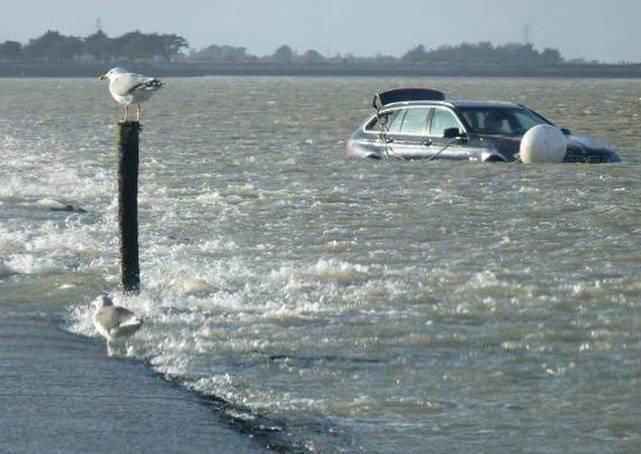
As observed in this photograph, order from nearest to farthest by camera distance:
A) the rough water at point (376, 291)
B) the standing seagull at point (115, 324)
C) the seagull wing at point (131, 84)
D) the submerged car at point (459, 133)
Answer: the rough water at point (376, 291)
the standing seagull at point (115, 324)
the seagull wing at point (131, 84)
the submerged car at point (459, 133)

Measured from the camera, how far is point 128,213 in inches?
596

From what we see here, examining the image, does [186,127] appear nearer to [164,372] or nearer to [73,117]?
[73,117]

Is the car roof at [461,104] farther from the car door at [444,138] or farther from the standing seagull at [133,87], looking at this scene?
the standing seagull at [133,87]

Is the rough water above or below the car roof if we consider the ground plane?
below

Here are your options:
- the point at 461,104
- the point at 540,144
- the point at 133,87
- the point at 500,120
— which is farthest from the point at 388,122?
the point at 133,87

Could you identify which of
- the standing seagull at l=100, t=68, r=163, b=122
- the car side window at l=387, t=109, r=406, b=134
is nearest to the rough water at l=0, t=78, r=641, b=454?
the car side window at l=387, t=109, r=406, b=134

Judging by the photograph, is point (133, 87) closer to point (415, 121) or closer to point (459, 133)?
point (459, 133)

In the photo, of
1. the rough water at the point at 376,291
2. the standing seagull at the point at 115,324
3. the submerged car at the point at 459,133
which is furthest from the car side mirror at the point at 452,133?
the standing seagull at the point at 115,324

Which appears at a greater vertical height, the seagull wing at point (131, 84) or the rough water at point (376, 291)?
the seagull wing at point (131, 84)

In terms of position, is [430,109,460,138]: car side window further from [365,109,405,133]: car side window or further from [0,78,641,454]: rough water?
[365,109,405,133]: car side window

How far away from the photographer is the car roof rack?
29.8m

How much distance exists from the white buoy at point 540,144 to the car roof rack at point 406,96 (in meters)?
2.88

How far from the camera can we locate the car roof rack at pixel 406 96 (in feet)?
97.9

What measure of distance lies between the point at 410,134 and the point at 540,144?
2.05 meters
